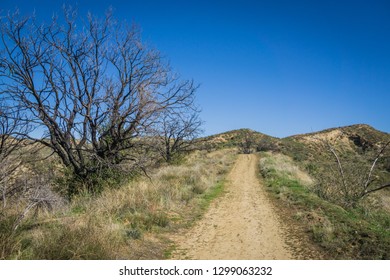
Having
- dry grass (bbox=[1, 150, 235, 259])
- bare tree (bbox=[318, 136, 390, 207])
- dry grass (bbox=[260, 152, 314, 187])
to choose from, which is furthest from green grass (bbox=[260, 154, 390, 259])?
dry grass (bbox=[260, 152, 314, 187])

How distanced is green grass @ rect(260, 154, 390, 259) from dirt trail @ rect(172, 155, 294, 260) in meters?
0.81

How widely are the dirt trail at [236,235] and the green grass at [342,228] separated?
0.81 m

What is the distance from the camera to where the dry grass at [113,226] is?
514cm

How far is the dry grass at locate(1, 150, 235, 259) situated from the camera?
16.9 feet

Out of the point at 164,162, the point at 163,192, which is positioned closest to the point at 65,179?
the point at 163,192

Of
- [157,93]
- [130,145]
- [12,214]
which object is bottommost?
[12,214]

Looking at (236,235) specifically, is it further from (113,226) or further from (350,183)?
(350,183)

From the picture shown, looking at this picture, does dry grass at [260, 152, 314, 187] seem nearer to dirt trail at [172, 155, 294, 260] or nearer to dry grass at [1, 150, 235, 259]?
dirt trail at [172, 155, 294, 260]

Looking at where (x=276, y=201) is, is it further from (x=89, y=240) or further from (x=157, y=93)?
(x=89, y=240)

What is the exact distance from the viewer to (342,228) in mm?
7391
